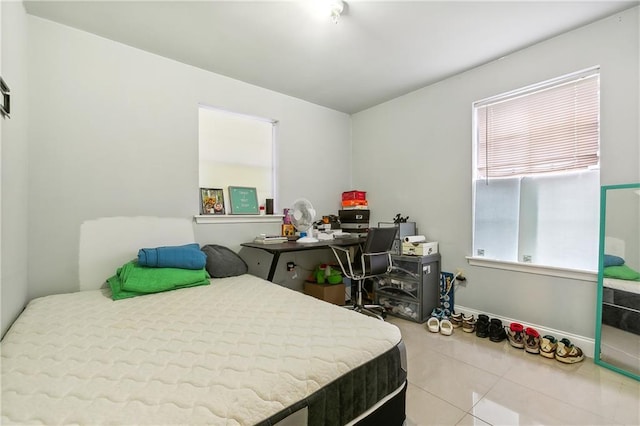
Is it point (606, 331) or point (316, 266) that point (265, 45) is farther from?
point (606, 331)

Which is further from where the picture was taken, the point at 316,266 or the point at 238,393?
the point at 316,266

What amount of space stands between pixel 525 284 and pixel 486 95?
1806 mm

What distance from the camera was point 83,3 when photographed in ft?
6.05

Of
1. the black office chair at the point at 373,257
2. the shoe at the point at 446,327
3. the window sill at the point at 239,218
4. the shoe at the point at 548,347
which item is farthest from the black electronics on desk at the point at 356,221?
the shoe at the point at 548,347

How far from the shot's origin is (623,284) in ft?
6.35

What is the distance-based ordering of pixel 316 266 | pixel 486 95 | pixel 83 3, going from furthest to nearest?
pixel 316 266 < pixel 486 95 < pixel 83 3

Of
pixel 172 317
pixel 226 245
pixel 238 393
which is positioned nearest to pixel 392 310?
pixel 226 245

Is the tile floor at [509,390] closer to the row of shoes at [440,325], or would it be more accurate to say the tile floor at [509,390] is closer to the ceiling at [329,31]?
the row of shoes at [440,325]

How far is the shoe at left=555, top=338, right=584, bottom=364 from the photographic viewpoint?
6.60 feet

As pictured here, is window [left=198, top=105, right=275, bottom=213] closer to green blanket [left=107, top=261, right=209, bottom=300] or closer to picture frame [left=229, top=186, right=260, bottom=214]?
picture frame [left=229, top=186, right=260, bottom=214]

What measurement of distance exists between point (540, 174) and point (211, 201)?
3074mm

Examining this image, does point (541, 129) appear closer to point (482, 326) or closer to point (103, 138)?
point (482, 326)

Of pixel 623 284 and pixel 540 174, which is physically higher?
pixel 540 174

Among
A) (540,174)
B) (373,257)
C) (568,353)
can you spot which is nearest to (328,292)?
(373,257)
